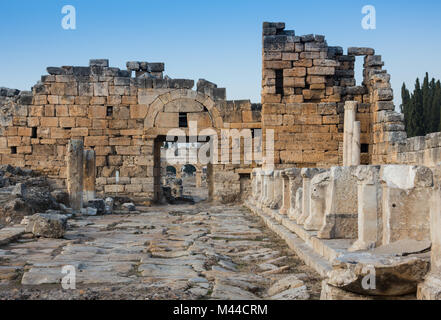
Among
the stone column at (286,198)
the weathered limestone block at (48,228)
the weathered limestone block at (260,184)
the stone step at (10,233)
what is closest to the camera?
the stone step at (10,233)

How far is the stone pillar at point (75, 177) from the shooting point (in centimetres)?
1220

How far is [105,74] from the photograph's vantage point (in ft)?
53.4

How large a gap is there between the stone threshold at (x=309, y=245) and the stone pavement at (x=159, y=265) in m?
0.11

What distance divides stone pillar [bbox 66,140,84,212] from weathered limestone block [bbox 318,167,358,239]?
7.89 metres

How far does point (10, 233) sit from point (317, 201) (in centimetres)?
451

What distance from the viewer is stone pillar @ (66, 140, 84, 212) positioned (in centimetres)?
1220

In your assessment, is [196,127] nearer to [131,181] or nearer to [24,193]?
[131,181]

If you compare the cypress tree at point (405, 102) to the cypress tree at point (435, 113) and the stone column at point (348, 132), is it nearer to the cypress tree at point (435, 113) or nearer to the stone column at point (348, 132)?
the cypress tree at point (435, 113)

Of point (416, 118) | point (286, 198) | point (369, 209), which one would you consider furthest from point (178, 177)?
point (369, 209)

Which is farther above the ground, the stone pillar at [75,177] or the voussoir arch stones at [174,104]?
the voussoir arch stones at [174,104]

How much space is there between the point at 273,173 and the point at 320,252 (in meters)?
5.27

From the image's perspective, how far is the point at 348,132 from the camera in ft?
44.0

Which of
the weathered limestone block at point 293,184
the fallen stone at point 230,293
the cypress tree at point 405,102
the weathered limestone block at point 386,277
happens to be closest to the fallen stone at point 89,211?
the weathered limestone block at point 293,184

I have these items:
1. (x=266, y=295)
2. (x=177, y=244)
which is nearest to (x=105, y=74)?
(x=177, y=244)
